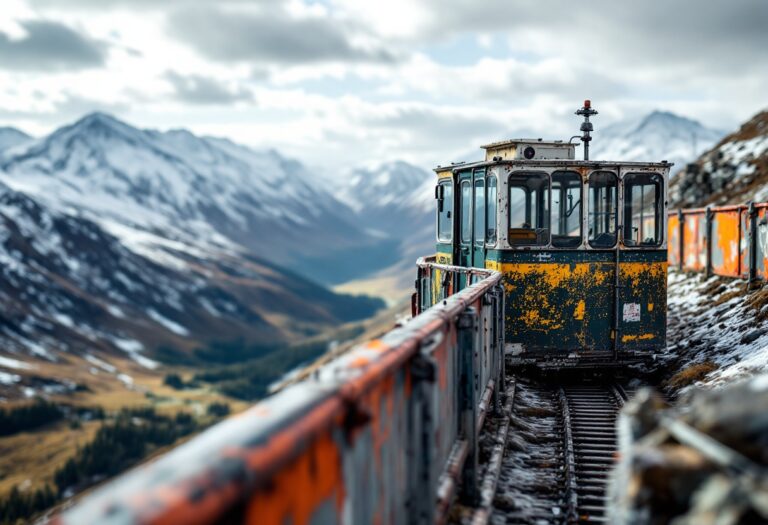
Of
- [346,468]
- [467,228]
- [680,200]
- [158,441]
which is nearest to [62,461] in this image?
[158,441]

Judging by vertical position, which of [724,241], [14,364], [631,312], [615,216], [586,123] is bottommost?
[14,364]

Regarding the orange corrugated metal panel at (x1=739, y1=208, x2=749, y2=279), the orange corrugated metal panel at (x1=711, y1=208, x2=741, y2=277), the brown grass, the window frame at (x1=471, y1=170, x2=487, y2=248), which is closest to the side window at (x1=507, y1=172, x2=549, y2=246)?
the window frame at (x1=471, y1=170, x2=487, y2=248)

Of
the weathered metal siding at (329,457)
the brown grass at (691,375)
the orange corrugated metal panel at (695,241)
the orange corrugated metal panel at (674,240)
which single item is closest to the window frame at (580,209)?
the brown grass at (691,375)

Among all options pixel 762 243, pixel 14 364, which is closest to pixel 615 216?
pixel 762 243

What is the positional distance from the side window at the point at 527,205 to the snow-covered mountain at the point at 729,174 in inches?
756

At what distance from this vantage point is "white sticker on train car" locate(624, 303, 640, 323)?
13.3 m

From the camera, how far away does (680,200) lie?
38.4 meters

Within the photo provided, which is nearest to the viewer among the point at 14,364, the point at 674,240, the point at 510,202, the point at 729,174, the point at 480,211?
the point at 510,202

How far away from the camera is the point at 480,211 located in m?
14.1

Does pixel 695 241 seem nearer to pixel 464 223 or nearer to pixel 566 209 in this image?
pixel 464 223

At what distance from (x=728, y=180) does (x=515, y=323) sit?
1042 inches

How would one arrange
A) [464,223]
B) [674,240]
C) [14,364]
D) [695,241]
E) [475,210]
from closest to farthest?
[475,210] → [464,223] → [695,241] → [674,240] → [14,364]

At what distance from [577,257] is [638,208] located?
1400mm

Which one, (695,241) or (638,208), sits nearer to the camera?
(638,208)
